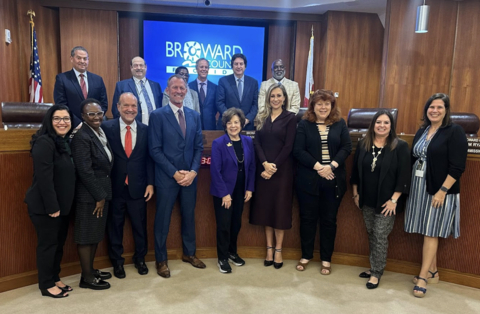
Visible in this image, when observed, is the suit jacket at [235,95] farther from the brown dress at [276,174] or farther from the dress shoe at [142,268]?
the dress shoe at [142,268]

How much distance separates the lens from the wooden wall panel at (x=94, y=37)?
619 cm

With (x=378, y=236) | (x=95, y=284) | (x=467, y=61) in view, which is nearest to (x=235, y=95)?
(x=378, y=236)

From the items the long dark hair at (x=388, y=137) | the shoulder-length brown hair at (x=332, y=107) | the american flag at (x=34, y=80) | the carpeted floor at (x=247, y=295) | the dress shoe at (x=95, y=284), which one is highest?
the american flag at (x=34, y=80)

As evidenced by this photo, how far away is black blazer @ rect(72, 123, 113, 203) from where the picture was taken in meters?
2.43

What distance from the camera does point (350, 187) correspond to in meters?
3.18

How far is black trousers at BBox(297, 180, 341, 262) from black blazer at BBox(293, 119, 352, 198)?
2.7 inches

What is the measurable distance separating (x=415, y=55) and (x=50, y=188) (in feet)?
19.9

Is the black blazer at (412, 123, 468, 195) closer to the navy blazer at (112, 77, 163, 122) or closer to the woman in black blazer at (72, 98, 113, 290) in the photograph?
the woman in black blazer at (72, 98, 113, 290)

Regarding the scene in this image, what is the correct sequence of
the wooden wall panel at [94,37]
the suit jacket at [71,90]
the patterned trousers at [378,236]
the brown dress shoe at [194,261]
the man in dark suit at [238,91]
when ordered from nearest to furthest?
the patterned trousers at [378,236] < the brown dress shoe at [194,261] < the suit jacket at [71,90] < the man in dark suit at [238,91] < the wooden wall panel at [94,37]

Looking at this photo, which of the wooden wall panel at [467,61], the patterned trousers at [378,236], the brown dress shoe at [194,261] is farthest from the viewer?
the wooden wall panel at [467,61]

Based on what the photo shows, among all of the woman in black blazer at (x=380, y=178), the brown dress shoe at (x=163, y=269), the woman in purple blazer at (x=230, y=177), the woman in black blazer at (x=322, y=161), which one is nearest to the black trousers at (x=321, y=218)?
the woman in black blazer at (x=322, y=161)

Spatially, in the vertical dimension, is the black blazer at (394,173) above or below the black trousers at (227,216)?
above

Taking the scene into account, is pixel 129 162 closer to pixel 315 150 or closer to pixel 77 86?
pixel 77 86

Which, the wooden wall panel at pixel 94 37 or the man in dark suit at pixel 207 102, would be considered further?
the wooden wall panel at pixel 94 37
